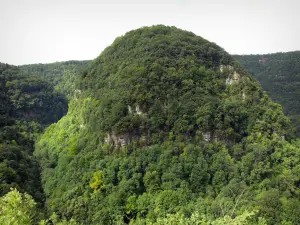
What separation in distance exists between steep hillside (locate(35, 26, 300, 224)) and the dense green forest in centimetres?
18

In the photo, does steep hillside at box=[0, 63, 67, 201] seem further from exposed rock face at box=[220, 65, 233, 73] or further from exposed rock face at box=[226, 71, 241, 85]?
exposed rock face at box=[220, 65, 233, 73]

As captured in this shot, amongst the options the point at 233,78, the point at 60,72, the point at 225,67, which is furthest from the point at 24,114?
the point at 233,78

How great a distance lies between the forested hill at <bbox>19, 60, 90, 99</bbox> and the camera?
13312 cm

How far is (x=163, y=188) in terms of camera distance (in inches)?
1725

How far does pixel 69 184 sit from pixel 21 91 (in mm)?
59958

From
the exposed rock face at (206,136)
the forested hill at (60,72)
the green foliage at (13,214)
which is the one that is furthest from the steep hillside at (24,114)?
the exposed rock face at (206,136)

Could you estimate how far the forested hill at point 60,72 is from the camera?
133125mm

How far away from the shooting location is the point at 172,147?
47438 millimetres

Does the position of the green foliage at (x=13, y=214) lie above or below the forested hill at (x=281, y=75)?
below

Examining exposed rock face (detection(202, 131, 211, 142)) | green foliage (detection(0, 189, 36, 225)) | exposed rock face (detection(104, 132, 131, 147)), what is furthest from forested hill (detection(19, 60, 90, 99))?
green foliage (detection(0, 189, 36, 225))

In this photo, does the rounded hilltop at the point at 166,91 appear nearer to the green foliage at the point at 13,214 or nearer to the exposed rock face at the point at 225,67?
the exposed rock face at the point at 225,67

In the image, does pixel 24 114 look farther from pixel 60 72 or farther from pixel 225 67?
pixel 225 67

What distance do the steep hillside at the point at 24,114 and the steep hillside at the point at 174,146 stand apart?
23.2 feet

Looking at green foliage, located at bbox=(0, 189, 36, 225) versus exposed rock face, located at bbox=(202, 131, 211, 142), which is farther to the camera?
exposed rock face, located at bbox=(202, 131, 211, 142)
